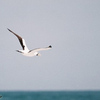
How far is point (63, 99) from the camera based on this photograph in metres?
65.0

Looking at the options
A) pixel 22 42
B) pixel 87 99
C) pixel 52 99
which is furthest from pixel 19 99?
pixel 22 42

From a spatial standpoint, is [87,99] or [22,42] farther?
[87,99]

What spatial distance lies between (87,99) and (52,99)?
18.8 ft

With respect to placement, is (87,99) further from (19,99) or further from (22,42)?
(22,42)

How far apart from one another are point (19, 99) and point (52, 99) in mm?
5397

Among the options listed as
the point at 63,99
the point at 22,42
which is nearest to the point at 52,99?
the point at 63,99

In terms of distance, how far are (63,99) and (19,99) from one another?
23.4 ft

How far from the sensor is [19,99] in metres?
64.8

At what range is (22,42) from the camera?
62.3ft

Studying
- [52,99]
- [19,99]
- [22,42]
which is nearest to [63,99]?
[52,99]

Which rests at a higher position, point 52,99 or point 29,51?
point 52,99

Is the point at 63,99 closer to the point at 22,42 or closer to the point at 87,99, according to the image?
the point at 87,99

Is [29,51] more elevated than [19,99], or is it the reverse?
[19,99]

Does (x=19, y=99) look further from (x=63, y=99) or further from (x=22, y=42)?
(x=22, y=42)
